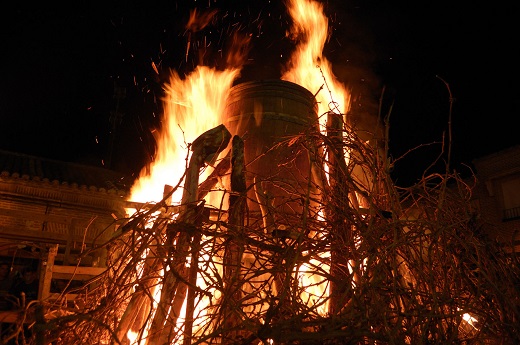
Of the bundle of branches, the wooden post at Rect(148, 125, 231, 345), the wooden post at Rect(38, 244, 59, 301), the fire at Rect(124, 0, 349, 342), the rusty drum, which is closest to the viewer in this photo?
the bundle of branches

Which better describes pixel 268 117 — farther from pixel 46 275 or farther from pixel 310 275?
pixel 46 275

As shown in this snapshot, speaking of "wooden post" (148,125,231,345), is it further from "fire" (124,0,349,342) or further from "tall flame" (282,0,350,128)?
"tall flame" (282,0,350,128)

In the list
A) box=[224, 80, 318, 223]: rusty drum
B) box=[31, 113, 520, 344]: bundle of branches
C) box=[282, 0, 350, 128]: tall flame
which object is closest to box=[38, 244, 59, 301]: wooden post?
box=[31, 113, 520, 344]: bundle of branches

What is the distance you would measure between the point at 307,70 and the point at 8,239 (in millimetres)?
9747

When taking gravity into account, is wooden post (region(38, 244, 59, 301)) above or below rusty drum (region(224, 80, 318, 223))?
below

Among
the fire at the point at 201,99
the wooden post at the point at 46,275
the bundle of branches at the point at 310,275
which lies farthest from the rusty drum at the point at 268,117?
the wooden post at the point at 46,275

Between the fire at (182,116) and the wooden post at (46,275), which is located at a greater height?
the fire at (182,116)

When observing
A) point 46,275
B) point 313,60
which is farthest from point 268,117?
point 46,275

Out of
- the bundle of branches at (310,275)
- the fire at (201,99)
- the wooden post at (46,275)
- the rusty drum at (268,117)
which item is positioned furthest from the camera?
the wooden post at (46,275)

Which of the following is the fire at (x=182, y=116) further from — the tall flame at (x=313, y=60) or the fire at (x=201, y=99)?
the tall flame at (x=313, y=60)

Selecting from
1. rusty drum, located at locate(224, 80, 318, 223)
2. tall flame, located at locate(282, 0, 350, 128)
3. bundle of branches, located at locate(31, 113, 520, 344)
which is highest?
tall flame, located at locate(282, 0, 350, 128)

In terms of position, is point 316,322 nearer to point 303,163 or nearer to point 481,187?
point 303,163

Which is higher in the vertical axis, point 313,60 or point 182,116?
point 313,60

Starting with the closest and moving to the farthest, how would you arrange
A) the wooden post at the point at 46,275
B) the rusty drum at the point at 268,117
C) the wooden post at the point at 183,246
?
the wooden post at the point at 183,246
the rusty drum at the point at 268,117
the wooden post at the point at 46,275
